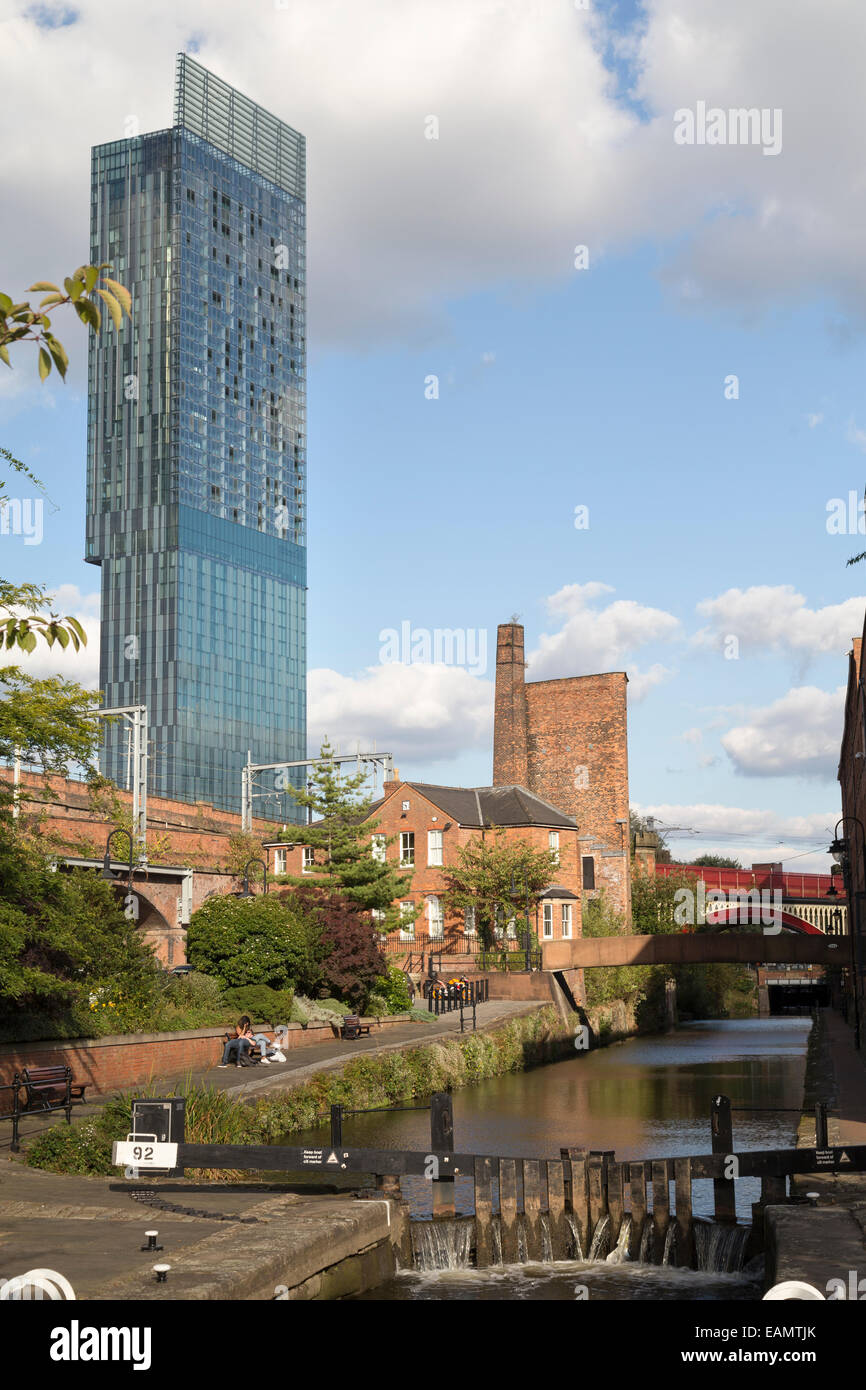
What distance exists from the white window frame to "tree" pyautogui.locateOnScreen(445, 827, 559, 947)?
1.42 m

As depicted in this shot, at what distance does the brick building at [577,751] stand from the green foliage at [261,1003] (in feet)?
102

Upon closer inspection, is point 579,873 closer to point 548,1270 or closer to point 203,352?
point 548,1270

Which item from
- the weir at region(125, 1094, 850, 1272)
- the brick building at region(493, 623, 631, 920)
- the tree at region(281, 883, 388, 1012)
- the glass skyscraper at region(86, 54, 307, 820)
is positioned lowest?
the weir at region(125, 1094, 850, 1272)

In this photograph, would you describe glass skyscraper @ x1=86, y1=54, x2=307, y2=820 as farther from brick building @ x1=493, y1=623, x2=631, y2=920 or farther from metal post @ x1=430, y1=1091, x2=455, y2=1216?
metal post @ x1=430, y1=1091, x2=455, y2=1216

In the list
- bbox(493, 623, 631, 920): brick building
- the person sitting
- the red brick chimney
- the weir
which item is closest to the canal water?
the weir

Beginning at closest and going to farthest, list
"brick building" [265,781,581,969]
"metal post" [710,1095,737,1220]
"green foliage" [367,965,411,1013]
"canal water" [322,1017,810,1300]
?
"canal water" [322,1017,810,1300] → "metal post" [710,1095,737,1220] → "green foliage" [367,965,411,1013] → "brick building" [265,781,581,969]

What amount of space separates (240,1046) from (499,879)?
2669 centimetres

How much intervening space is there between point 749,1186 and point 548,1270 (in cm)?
564

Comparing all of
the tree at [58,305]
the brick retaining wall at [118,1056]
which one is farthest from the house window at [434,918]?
the tree at [58,305]

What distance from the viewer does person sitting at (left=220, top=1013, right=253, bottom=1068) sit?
26.3 metres

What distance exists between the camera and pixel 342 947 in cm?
3466

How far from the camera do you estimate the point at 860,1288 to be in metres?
9.89

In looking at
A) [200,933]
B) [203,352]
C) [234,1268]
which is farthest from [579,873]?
[203,352]
